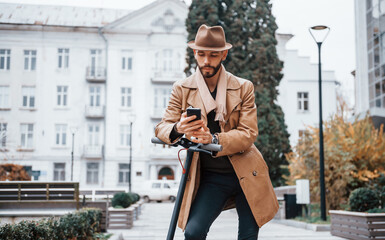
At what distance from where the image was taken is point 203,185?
3238 millimetres

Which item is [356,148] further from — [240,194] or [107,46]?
[107,46]

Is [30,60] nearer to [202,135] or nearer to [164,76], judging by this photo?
[164,76]

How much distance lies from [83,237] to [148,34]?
32.4 m

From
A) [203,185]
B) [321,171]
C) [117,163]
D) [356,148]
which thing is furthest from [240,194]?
[117,163]

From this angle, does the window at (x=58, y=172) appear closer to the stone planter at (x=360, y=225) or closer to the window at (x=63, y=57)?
the window at (x=63, y=57)

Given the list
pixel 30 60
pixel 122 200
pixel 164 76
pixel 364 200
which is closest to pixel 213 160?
pixel 364 200

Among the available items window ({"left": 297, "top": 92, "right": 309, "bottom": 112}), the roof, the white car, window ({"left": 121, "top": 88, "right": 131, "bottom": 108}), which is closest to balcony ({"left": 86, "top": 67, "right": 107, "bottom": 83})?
window ({"left": 121, "top": 88, "right": 131, "bottom": 108})

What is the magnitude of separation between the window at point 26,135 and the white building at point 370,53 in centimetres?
2511

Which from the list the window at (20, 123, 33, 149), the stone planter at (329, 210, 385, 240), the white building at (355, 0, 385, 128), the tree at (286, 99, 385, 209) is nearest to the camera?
the stone planter at (329, 210, 385, 240)

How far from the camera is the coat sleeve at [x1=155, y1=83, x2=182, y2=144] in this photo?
2.97 meters

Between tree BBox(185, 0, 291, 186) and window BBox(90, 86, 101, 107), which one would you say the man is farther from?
window BBox(90, 86, 101, 107)

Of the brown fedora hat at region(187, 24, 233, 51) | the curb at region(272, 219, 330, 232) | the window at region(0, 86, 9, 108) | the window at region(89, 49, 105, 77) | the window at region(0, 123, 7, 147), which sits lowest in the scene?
the curb at region(272, 219, 330, 232)

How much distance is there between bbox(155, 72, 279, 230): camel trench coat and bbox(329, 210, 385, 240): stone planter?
6163 mm

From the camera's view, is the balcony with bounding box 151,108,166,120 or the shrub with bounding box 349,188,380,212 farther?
the balcony with bounding box 151,108,166,120
